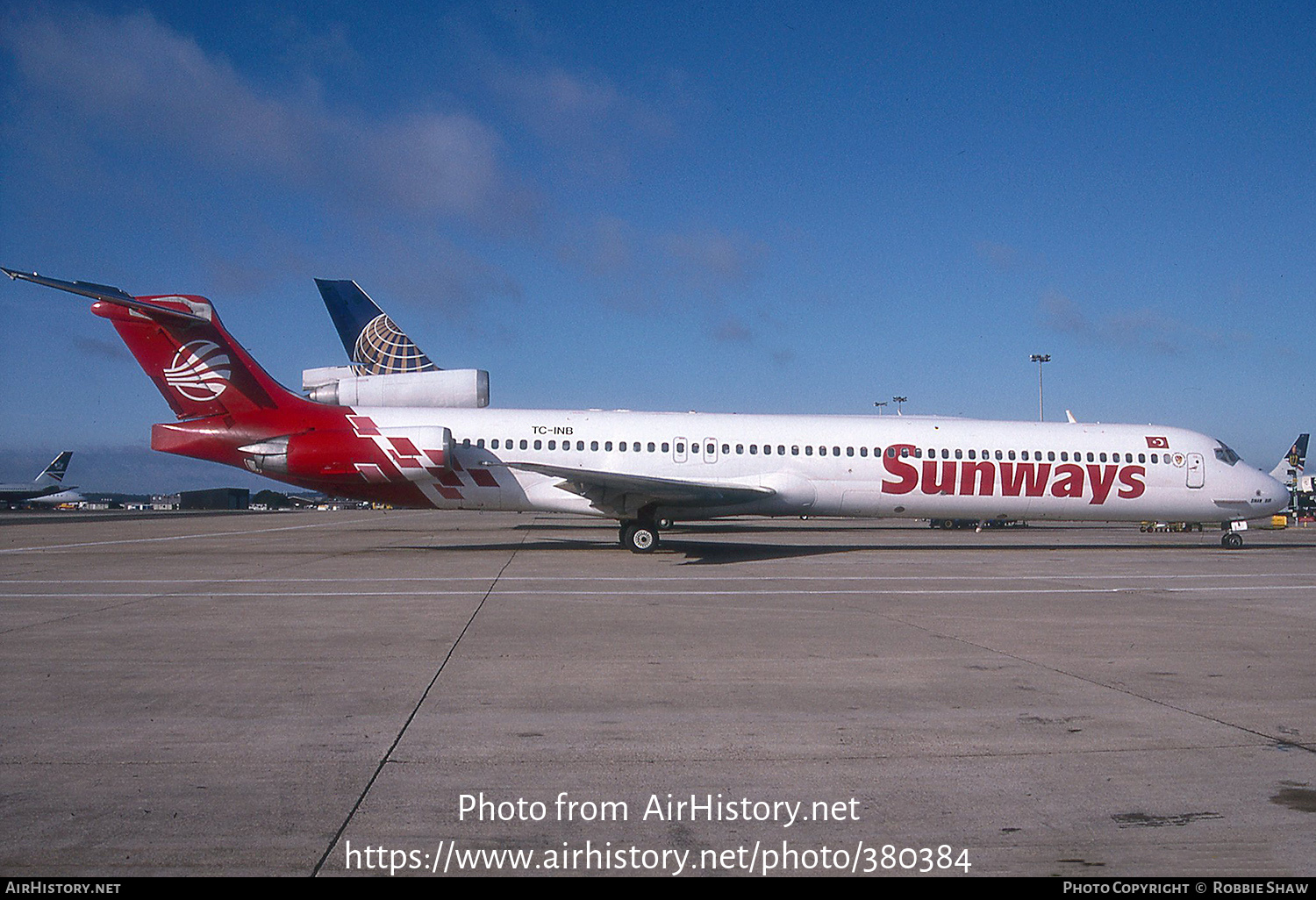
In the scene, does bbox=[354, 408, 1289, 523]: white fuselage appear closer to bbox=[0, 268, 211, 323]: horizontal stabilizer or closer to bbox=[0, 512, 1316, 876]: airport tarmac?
bbox=[0, 268, 211, 323]: horizontal stabilizer

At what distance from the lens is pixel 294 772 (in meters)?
4.38

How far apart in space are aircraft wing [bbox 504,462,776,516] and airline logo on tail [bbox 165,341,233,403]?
6410 mm

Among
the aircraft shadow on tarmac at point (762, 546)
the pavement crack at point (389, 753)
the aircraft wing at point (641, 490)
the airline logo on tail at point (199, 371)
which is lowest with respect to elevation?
the pavement crack at point (389, 753)

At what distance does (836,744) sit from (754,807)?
1.14 metres

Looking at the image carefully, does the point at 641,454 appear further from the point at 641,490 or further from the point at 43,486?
the point at 43,486

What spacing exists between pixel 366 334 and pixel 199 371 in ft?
33.5

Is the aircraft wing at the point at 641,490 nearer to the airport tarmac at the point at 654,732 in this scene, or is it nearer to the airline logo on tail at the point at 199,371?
the airport tarmac at the point at 654,732

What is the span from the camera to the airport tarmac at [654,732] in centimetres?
357

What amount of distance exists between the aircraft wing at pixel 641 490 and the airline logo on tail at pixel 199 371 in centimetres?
641

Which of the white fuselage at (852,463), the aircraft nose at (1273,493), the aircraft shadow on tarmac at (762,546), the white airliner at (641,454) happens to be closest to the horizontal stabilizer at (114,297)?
the white airliner at (641,454)

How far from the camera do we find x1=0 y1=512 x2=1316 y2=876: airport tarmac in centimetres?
357

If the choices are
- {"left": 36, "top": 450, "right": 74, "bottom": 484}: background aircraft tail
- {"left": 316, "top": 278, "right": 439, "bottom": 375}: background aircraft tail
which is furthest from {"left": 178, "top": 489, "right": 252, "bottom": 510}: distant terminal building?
{"left": 316, "top": 278, "right": 439, "bottom": 375}: background aircraft tail
